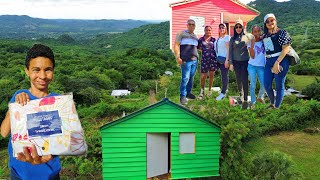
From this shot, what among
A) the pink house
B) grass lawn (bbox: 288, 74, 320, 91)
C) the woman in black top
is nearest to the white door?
the pink house

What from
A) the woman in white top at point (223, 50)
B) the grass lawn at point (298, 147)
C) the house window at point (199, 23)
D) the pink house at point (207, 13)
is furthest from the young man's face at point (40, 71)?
the grass lawn at point (298, 147)

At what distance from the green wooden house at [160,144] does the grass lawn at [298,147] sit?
3.84m

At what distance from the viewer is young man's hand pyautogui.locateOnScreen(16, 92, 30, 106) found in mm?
3546

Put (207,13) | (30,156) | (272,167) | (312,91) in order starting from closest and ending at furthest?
(30,156)
(207,13)
(272,167)
(312,91)

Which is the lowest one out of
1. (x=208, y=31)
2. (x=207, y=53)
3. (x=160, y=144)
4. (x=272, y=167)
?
(x=272, y=167)

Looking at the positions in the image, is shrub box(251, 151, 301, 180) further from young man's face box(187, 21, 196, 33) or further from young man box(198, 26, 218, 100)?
young man's face box(187, 21, 196, 33)

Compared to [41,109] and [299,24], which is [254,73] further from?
[299,24]

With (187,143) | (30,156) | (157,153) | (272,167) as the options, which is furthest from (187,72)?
(30,156)

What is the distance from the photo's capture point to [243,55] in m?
6.74

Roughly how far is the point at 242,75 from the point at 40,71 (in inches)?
166

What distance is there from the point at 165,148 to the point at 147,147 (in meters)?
0.43

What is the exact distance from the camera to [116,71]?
105ft

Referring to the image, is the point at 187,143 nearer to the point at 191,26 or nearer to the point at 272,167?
Answer: the point at 272,167

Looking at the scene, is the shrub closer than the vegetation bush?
Yes
